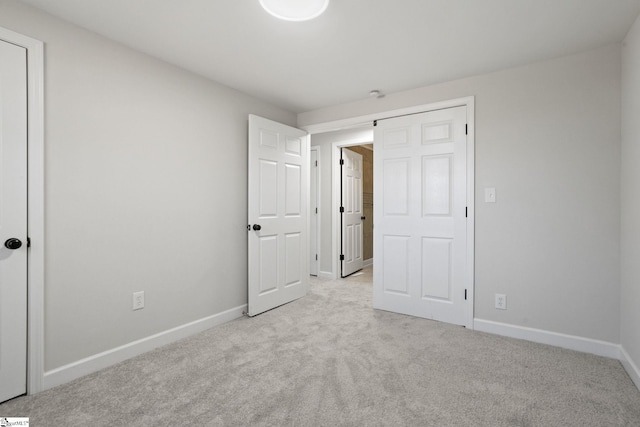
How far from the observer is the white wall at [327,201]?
15.7 ft

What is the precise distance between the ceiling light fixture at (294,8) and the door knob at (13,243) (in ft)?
6.28

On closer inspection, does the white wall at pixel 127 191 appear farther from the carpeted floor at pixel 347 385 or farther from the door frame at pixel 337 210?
the door frame at pixel 337 210

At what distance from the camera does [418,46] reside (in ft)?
7.54

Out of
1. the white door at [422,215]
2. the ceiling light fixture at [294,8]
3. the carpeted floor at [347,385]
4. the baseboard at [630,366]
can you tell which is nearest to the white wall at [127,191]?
the carpeted floor at [347,385]

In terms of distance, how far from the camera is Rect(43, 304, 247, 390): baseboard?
1.94 metres

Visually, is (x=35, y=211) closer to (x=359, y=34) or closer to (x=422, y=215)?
(x=359, y=34)

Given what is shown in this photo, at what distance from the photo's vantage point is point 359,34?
2.14m

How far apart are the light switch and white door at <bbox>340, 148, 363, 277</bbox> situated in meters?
2.38

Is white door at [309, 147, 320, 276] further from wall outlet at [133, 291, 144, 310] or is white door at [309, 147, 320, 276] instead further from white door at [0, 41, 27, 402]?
white door at [0, 41, 27, 402]

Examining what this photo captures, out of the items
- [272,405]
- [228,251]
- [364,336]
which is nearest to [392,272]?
[364,336]

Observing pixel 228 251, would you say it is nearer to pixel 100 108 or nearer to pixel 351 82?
pixel 100 108

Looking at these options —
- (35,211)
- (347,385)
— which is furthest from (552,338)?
(35,211)

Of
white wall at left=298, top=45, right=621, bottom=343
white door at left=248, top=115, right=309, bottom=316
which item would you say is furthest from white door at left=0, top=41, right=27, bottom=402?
white wall at left=298, top=45, right=621, bottom=343

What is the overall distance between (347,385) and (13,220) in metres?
2.19
